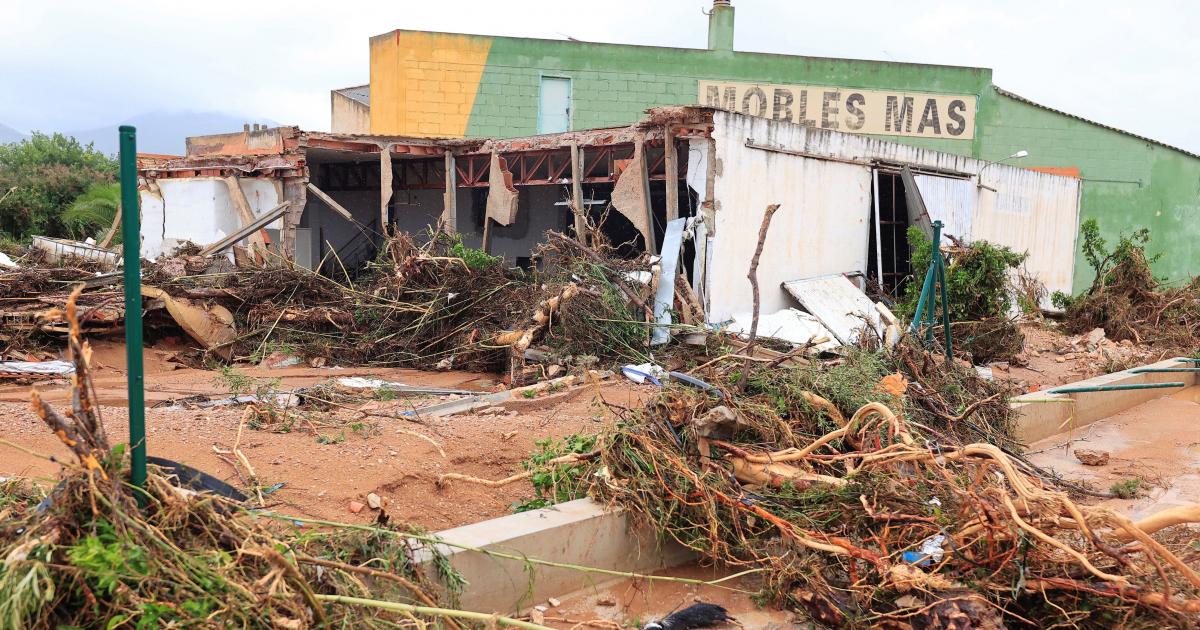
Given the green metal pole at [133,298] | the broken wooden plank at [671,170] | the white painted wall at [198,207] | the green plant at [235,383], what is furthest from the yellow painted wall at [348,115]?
the green metal pole at [133,298]

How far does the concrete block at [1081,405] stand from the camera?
7973mm

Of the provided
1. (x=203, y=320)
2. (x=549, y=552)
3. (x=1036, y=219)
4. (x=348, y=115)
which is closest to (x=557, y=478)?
(x=549, y=552)

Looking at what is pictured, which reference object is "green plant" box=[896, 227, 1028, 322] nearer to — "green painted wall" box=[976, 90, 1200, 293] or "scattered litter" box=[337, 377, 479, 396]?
"scattered litter" box=[337, 377, 479, 396]

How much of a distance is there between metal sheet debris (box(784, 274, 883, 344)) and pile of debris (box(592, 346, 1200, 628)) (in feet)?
21.9

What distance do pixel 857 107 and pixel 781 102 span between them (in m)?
2.15

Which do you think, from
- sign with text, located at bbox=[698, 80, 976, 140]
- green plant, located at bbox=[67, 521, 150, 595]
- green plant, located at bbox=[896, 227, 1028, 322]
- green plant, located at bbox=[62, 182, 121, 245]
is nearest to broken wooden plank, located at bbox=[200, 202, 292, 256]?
green plant, located at bbox=[896, 227, 1028, 322]

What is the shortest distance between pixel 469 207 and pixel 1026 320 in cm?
1113

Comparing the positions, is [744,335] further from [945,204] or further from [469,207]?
[469,207]

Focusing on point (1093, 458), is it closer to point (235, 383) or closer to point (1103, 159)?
point (235, 383)

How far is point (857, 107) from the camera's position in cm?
2339

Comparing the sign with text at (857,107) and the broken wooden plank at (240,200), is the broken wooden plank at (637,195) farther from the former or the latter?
the sign with text at (857,107)

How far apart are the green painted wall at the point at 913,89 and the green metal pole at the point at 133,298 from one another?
64.9ft

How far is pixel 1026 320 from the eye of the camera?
15.9m

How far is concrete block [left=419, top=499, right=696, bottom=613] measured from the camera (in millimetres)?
3799
